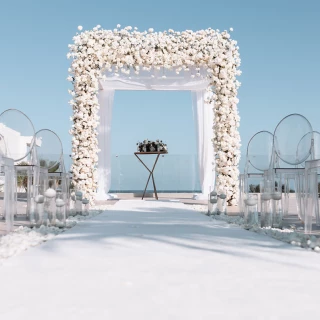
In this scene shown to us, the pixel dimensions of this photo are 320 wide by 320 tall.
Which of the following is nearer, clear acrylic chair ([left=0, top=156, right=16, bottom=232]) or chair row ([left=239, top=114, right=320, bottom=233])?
clear acrylic chair ([left=0, top=156, right=16, bottom=232])

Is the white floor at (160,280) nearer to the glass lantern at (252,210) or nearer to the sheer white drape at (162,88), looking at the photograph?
the glass lantern at (252,210)

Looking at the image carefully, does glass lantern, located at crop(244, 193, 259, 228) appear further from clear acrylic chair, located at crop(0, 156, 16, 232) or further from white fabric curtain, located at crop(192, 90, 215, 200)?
white fabric curtain, located at crop(192, 90, 215, 200)

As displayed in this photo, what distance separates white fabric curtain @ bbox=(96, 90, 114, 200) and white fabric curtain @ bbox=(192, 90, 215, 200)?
1487 mm

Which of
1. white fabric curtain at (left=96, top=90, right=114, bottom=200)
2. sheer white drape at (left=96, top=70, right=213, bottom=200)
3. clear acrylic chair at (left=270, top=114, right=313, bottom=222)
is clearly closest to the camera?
clear acrylic chair at (left=270, top=114, right=313, bottom=222)

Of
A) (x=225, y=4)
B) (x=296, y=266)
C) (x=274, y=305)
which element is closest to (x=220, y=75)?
(x=225, y=4)

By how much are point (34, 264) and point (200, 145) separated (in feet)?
20.0

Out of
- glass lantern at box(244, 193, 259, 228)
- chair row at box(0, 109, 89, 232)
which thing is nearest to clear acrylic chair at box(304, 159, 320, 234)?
glass lantern at box(244, 193, 259, 228)

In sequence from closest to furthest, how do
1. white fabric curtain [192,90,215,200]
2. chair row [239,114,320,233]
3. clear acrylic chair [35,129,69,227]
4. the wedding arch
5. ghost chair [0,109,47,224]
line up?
chair row [239,114,320,233]
ghost chair [0,109,47,224]
clear acrylic chair [35,129,69,227]
the wedding arch
white fabric curtain [192,90,215,200]

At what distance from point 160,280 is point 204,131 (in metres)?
6.28

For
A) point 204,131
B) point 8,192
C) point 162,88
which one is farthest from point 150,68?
point 8,192

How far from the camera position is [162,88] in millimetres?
7613

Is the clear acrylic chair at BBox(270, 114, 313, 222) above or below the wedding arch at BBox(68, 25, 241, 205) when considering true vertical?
below

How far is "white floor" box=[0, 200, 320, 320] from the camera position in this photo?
1.23 m

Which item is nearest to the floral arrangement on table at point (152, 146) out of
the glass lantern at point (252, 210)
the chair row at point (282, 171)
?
the chair row at point (282, 171)
